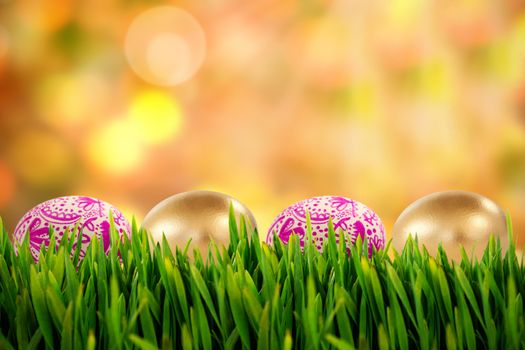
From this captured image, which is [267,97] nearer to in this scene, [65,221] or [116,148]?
[116,148]

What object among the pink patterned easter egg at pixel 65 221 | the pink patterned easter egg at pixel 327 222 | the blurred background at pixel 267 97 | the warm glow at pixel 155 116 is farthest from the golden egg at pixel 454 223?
the warm glow at pixel 155 116

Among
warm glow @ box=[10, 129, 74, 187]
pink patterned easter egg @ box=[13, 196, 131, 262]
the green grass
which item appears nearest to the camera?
the green grass

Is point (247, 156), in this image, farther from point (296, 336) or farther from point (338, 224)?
point (296, 336)

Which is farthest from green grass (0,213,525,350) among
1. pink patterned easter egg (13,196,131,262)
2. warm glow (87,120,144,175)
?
warm glow (87,120,144,175)

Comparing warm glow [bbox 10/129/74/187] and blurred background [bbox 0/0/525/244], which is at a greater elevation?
blurred background [bbox 0/0/525/244]

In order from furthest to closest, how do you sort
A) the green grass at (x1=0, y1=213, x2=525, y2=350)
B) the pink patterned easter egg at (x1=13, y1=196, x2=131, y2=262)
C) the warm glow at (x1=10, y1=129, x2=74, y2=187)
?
the warm glow at (x1=10, y1=129, x2=74, y2=187), the pink patterned easter egg at (x1=13, y1=196, x2=131, y2=262), the green grass at (x1=0, y1=213, x2=525, y2=350)

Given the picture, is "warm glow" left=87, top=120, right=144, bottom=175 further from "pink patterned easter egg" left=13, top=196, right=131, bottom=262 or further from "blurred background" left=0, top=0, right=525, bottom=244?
"pink patterned easter egg" left=13, top=196, right=131, bottom=262

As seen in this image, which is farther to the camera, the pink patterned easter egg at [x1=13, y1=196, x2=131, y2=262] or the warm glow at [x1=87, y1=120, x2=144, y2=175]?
the warm glow at [x1=87, y1=120, x2=144, y2=175]

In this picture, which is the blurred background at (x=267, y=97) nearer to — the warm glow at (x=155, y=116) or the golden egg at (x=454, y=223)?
the warm glow at (x=155, y=116)

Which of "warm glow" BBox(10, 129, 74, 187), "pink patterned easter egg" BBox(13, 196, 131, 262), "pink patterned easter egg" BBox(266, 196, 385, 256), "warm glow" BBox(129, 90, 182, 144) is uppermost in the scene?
"warm glow" BBox(129, 90, 182, 144)

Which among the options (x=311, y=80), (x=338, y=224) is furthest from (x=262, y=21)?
(x=338, y=224)
